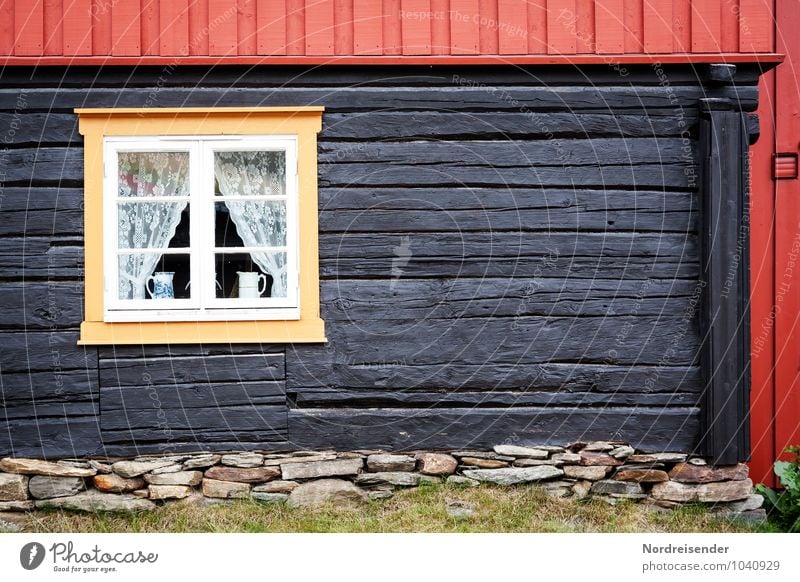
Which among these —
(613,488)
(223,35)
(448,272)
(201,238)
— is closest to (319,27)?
(223,35)

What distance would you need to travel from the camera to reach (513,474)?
5.22 m

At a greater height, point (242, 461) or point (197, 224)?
point (197, 224)

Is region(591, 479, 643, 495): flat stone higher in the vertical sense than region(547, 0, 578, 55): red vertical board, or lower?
lower

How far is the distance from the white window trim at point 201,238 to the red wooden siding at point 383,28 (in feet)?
1.92

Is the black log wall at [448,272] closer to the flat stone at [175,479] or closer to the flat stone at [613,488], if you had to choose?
the flat stone at [175,479]

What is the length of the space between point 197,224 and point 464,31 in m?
2.26

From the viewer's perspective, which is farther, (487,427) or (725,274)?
(487,427)

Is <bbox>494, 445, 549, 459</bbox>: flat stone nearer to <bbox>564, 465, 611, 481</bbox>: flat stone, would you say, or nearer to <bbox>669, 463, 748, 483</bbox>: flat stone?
<bbox>564, 465, 611, 481</bbox>: flat stone

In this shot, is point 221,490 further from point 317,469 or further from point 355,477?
point 355,477

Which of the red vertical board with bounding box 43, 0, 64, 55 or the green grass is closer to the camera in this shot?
the green grass

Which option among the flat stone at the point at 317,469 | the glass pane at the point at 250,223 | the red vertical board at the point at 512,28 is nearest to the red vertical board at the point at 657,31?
the red vertical board at the point at 512,28

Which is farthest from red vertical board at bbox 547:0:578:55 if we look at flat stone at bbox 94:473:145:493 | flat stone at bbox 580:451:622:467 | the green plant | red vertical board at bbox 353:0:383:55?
flat stone at bbox 94:473:145:493

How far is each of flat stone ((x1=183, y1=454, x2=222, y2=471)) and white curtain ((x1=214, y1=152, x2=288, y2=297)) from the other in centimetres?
119

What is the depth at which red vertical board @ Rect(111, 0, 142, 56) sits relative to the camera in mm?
5176
